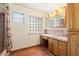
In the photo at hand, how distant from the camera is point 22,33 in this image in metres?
2.28

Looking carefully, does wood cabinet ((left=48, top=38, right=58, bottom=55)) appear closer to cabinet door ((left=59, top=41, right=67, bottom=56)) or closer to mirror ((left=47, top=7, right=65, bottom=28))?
cabinet door ((left=59, top=41, right=67, bottom=56))

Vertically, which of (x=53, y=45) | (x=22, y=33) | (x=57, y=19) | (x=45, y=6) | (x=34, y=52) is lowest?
(x=34, y=52)

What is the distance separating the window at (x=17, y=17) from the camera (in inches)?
87.3

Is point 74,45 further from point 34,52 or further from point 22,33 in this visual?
point 22,33

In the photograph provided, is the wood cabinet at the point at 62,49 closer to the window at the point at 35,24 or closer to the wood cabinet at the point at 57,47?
the wood cabinet at the point at 57,47

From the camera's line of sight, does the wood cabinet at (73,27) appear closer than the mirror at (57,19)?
Yes

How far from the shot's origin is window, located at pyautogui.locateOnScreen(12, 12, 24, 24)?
2.22 meters

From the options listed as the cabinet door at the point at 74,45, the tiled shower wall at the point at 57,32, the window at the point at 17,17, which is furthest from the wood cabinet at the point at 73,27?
the window at the point at 17,17

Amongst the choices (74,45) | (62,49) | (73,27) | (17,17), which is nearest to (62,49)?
Answer: (62,49)

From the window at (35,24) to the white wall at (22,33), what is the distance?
72 mm

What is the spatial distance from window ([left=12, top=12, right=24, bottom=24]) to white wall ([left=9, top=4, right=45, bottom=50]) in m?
0.05

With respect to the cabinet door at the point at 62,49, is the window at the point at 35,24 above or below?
above

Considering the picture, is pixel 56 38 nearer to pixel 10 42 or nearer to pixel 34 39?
pixel 34 39

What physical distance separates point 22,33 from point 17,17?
0.97ft
